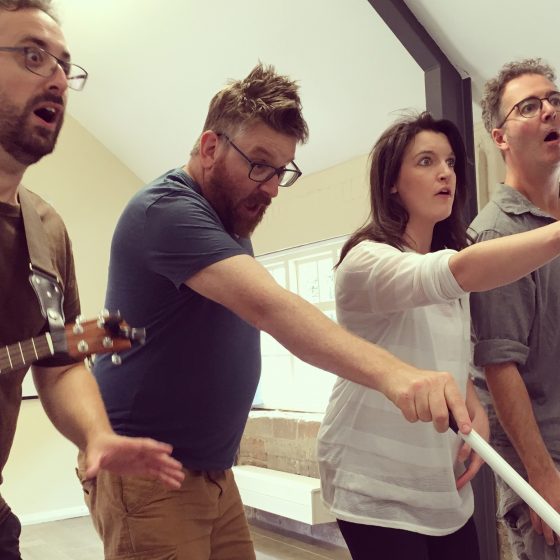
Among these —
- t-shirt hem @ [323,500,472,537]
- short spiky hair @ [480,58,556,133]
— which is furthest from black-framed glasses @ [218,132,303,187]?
t-shirt hem @ [323,500,472,537]

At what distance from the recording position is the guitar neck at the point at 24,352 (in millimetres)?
1304

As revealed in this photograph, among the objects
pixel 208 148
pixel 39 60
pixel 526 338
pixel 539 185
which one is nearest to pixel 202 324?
pixel 208 148

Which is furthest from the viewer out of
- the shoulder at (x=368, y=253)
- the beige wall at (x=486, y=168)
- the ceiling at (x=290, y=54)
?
the beige wall at (x=486, y=168)

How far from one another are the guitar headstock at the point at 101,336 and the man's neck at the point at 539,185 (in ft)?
3.41

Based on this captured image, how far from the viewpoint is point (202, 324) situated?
1.50 meters

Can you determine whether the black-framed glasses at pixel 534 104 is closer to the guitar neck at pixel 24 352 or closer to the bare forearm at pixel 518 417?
the bare forearm at pixel 518 417

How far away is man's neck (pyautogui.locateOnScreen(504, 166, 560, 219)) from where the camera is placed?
185 centimetres

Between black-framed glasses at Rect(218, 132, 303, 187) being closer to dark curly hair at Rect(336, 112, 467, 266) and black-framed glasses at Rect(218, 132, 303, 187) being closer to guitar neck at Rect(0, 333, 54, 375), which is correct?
dark curly hair at Rect(336, 112, 467, 266)

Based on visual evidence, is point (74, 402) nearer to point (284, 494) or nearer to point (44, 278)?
point (44, 278)

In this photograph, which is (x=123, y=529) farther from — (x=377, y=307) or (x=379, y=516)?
(x=377, y=307)

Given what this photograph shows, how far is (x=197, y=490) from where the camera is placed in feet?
4.91

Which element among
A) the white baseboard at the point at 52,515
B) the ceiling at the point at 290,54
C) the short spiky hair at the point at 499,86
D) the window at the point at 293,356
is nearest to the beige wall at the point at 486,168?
the ceiling at the point at 290,54

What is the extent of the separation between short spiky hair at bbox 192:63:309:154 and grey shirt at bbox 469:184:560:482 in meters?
0.59

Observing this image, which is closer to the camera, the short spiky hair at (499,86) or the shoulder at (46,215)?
the shoulder at (46,215)
